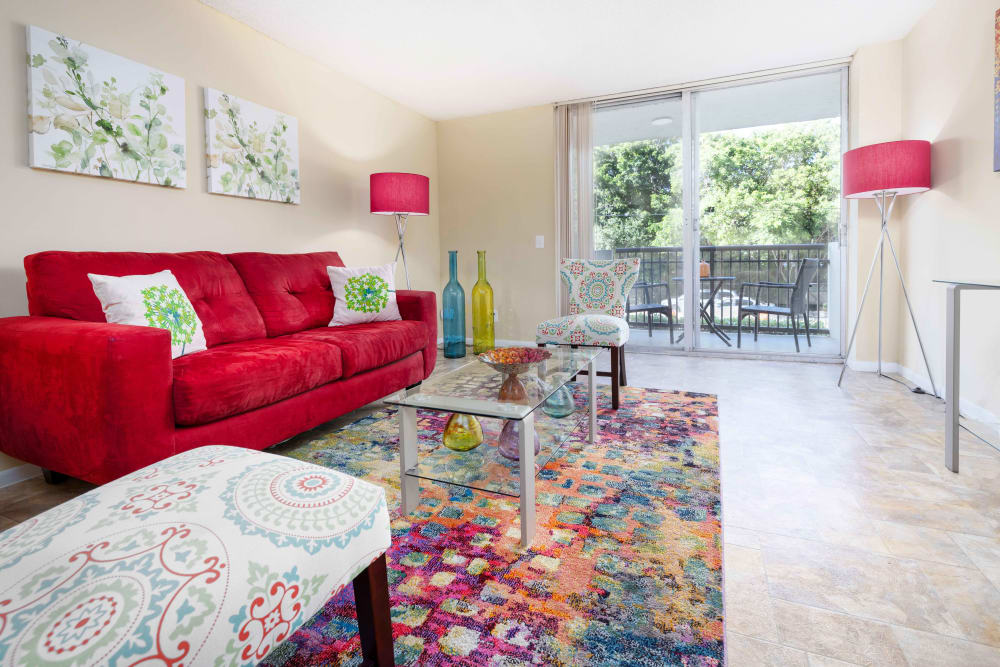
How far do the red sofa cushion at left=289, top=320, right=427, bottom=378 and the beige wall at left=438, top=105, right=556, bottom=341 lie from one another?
6.55 feet

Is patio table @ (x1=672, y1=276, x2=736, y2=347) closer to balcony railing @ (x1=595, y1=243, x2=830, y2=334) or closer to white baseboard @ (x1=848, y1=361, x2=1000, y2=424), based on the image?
balcony railing @ (x1=595, y1=243, x2=830, y2=334)

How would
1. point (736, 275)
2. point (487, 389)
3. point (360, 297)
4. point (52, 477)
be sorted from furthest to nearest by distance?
1. point (736, 275)
2. point (360, 297)
3. point (52, 477)
4. point (487, 389)

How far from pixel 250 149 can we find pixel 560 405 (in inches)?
98.1

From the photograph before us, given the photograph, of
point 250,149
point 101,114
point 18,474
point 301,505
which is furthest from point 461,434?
point 250,149

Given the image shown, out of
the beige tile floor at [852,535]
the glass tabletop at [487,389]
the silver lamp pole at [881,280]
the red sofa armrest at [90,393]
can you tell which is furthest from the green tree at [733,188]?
the red sofa armrest at [90,393]

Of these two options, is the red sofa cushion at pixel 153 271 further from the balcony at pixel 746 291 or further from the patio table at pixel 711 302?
the patio table at pixel 711 302

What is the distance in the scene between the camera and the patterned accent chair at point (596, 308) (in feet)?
9.77

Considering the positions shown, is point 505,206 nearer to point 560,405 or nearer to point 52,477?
point 560,405

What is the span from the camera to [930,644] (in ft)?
3.59

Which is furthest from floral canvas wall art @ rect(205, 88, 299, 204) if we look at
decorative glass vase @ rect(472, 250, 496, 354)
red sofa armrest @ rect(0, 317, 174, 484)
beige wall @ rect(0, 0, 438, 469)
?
decorative glass vase @ rect(472, 250, 496, 354)

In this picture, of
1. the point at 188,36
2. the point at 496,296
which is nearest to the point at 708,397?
the point at 496,296

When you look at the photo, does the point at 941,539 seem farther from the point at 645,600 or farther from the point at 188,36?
the point at 188,36

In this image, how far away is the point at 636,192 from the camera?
15.2ft

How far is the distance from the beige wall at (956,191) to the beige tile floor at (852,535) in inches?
17.1
